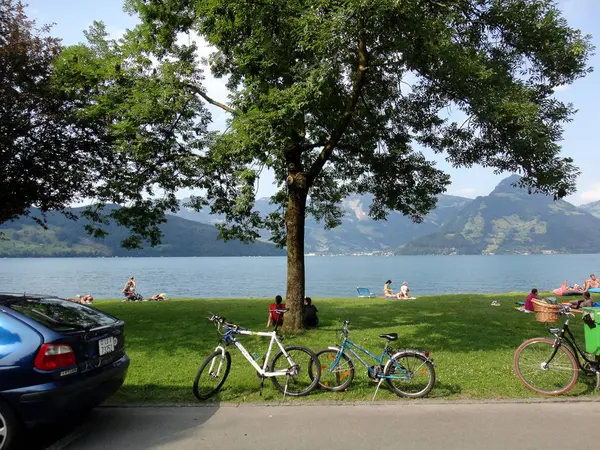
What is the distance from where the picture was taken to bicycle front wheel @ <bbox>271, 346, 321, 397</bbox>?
658 cm

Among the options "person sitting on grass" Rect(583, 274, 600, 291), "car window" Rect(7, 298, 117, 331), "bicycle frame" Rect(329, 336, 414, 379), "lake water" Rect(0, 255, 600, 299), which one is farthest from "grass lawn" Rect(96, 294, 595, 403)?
"lake water" Rect(0, 255, 600, 299)

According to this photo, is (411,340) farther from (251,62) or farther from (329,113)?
(251,62)

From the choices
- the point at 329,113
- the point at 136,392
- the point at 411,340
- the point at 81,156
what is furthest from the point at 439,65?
the point at 81,156

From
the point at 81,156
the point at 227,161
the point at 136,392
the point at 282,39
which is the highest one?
the point at 282,39

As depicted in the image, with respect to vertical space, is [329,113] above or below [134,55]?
below

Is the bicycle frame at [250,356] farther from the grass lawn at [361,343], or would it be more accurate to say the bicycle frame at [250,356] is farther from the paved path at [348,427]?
the paved path at [348,427]

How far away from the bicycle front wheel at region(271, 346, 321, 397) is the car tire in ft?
10.9

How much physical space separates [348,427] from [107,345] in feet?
10.2

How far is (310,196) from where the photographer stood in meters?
17.6

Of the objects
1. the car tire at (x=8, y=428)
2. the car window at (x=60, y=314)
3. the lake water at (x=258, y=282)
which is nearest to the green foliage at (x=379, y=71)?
the car window at (x=60, y=314)

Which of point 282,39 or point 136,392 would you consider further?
point 282,39

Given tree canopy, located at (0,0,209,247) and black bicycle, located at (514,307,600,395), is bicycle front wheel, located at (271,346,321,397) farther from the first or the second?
tree canopy, located at (0,0,209,247)

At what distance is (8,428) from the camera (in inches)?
173

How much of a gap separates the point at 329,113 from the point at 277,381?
8011 mm
